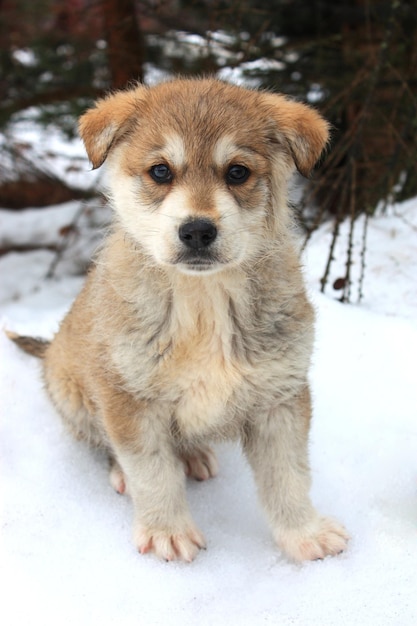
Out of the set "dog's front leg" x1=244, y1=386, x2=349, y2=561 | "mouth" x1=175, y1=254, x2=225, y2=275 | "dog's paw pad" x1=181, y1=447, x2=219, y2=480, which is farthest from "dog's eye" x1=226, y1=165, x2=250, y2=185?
"dog's paw pad" x1=181, y1=447, x2=219, y2=480

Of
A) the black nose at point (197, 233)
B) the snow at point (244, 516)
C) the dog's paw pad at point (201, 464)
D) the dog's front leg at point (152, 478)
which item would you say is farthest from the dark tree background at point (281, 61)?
the black nose at point (197, 233)

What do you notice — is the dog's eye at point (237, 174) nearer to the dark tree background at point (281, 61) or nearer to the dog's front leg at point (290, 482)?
the dog's front leg at point (290, 482)

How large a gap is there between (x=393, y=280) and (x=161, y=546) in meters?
2.65

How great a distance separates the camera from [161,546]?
324 centimetres

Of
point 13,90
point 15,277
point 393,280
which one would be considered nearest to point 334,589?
point 393,280

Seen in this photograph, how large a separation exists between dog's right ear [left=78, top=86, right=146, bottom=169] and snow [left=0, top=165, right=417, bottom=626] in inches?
62.5

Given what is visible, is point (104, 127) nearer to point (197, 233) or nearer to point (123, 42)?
point (197, 233)

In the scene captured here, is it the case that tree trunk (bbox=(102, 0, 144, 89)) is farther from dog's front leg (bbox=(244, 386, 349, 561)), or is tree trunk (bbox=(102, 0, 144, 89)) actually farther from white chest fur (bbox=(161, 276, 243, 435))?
dog's front leg (bbox=(244, 386, 349, 561))

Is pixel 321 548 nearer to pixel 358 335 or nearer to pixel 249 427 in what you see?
pixel 249 427

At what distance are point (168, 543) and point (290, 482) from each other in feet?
1.94

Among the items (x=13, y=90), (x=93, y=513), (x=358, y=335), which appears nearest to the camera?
(x=93, y=513)

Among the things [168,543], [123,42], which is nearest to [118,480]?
[168,543]

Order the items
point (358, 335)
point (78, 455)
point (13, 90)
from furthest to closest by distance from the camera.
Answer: point (13, 90)
point (358, 335)
point (78, 455)

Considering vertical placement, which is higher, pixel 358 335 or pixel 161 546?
pixel 358 335
